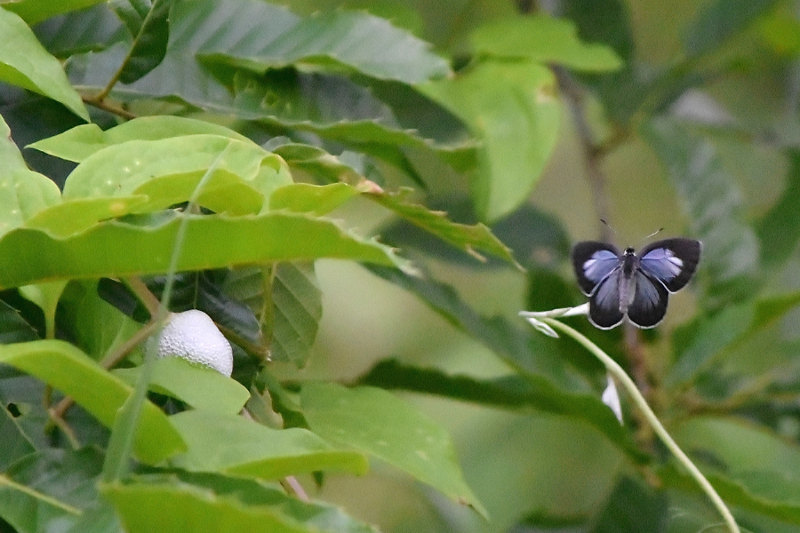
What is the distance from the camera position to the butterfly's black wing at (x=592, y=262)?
64 centimetres

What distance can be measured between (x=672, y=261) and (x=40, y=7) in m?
0.41

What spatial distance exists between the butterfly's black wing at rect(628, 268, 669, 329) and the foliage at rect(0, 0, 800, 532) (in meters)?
0.09

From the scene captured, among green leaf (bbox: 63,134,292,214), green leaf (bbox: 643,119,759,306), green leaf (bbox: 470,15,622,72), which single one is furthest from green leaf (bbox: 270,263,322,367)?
green leaf (bbox: 643,119,759,306)

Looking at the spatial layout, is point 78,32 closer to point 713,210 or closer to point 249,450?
point 249,450

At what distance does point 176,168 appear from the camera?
438mm

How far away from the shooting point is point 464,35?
1312mm

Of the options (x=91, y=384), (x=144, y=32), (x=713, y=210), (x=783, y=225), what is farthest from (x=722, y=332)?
(x=91, y=384)

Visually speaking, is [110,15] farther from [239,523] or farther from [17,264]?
[239,523]

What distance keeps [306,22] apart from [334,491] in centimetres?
167

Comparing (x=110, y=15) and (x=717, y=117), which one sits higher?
(x=717, y=117)

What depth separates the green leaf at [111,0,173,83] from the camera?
57 centimetres

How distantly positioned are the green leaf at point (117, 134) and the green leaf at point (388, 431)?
0.55 feet

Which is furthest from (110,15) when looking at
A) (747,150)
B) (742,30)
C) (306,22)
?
(747,150)

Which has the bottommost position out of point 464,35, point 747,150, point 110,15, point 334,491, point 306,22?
point 334,491
